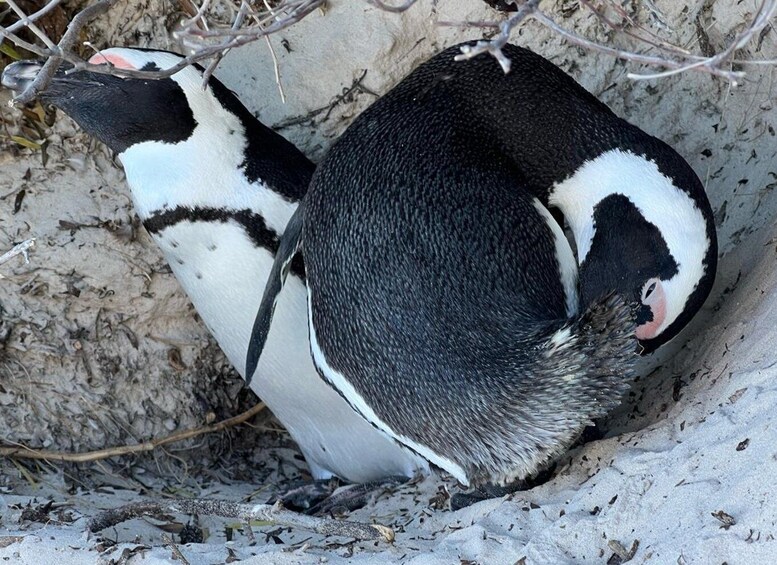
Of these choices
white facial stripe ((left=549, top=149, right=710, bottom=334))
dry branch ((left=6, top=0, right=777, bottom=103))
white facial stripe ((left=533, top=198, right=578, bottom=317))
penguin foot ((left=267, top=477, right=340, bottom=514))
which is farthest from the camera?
penguin foot ((left=267, top=477, right=340, bottom=514))

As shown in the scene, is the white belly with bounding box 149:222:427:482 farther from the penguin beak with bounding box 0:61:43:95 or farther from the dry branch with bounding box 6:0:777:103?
the dry branch with bounding box 6:0:777:103

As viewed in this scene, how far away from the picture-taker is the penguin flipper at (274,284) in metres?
2.40

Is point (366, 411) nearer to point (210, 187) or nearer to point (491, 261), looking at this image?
point (491, 261)

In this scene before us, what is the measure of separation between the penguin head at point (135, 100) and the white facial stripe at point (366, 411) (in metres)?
0.64

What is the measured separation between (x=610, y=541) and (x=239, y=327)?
123 centimetres

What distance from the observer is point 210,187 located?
103 inches

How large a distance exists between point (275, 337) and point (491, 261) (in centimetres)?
71

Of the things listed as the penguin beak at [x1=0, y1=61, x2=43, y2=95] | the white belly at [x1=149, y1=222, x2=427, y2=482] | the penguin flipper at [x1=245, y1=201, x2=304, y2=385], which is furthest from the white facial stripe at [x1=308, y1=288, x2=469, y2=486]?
the penguin beak at [x1=0, y1=61, x2=43, y2=95]

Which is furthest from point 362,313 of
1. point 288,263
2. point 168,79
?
point 168,79

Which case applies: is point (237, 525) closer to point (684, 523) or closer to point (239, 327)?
point (239, 327)

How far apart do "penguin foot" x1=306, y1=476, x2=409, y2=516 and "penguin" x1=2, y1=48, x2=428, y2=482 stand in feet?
0.27

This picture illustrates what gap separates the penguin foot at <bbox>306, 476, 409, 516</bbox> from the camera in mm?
2631

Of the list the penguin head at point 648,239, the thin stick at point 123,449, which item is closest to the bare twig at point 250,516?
the thin stick at point 123,449

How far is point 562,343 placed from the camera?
2.02 metres
